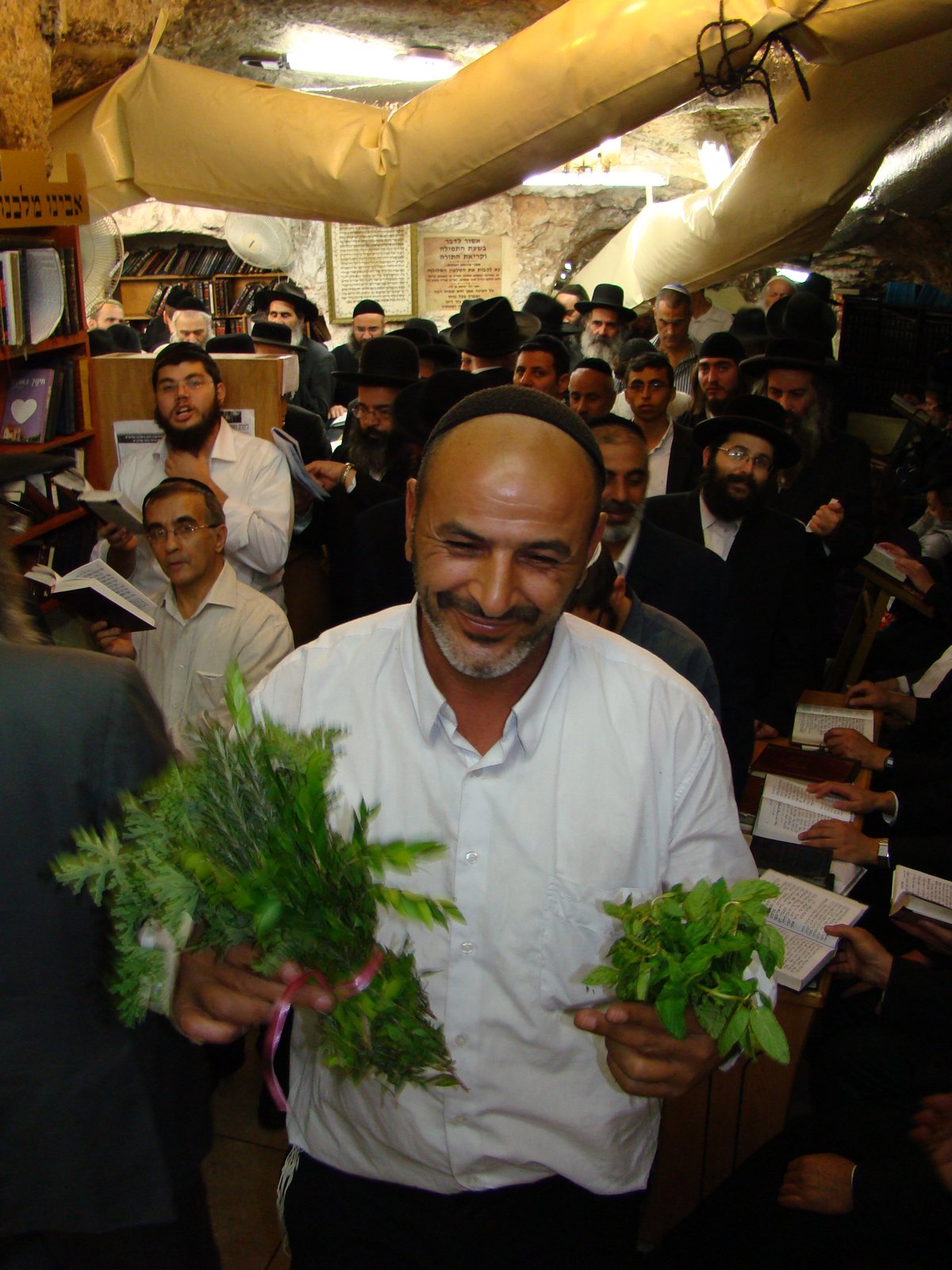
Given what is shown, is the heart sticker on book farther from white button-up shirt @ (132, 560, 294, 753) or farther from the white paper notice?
white button-up shirt @ (132, 560, 294, 753)

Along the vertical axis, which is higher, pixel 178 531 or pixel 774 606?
pixel 178 531

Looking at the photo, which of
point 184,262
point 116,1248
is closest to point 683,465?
point 116,1248

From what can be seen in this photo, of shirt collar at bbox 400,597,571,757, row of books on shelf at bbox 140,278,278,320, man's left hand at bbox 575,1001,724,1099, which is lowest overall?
man's left hand at bbox 575,1001,724,1099

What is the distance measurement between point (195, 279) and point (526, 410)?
11.3 m

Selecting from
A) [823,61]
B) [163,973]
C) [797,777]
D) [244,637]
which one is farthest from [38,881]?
[823,61]

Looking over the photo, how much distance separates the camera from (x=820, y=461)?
460cm

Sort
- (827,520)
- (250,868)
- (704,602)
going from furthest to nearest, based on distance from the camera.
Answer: (827,520)
(704,602)
(250,868)

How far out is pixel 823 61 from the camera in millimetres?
3799

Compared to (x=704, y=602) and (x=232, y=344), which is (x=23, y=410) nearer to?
(x=232, y=344)

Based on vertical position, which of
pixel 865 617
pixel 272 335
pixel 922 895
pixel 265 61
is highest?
pixel 265 61

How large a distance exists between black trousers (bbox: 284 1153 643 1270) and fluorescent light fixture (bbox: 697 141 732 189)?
8.57 m

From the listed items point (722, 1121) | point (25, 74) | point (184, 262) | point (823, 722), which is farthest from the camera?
point (184, 262)

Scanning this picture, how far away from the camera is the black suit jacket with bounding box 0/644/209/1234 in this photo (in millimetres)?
1175

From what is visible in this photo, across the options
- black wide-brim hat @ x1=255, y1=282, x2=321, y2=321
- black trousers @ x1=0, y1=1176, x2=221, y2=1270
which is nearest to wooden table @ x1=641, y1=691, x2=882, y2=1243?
black trousers @ x1=0, y1=1176, x2=221, y2=1270
